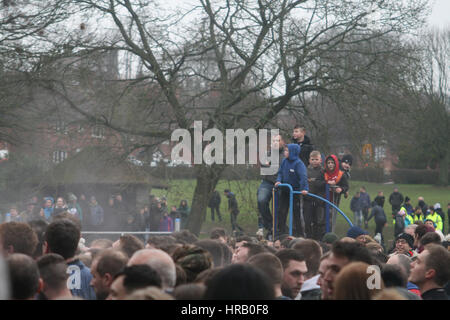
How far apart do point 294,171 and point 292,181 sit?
0.19 metres

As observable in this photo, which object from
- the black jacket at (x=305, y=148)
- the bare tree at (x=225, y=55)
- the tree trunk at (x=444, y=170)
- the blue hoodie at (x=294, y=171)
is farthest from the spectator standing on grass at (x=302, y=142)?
the tree trunk at (x=444, y=170)

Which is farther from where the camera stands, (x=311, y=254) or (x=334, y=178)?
(x=334, y=178)

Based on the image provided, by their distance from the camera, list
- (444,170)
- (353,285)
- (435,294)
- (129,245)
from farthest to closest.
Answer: (444,170) < (129,245) < (435,294) < (353,285)

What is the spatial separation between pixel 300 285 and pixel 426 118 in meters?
13.9

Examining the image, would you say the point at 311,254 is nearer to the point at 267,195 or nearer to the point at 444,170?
the point at 267,195

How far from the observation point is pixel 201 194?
16625 mm

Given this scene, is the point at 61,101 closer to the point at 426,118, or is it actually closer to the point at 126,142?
the point at 126,142

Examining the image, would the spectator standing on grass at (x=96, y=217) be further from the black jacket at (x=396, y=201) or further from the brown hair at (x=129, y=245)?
the black jacket at (x=396, y=201)

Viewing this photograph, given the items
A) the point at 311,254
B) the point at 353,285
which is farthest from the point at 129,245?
the point at 353,285

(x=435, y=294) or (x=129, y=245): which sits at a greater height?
(x=129, y=245)

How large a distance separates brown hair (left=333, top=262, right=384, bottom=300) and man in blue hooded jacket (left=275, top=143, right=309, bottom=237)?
6312 millimetres

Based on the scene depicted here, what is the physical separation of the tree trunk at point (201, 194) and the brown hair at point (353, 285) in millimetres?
11580

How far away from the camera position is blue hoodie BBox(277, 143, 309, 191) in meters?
9.80

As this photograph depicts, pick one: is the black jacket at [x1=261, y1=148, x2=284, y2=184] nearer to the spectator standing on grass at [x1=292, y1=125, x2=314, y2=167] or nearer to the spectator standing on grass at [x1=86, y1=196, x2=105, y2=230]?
the spectator standing on grass at [x1=292, y1=125, x2=314, y2=167]
